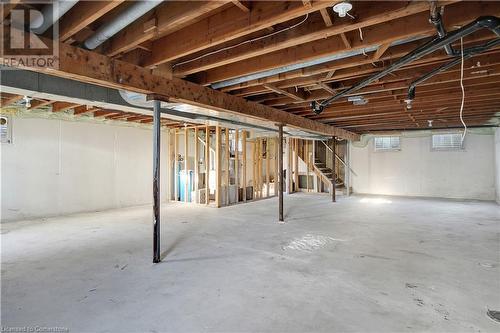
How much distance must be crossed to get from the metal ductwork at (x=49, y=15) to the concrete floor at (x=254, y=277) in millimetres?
2052

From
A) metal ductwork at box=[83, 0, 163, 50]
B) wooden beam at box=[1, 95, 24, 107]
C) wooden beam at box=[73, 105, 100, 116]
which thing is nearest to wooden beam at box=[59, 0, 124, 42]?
metal ductwork at box=[83, 0, 163, 50]

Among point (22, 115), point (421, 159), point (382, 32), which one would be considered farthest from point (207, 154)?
point (421, 159)

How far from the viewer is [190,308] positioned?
2.11 metres

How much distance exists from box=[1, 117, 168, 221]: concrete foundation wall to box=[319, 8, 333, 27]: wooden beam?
5838 mm

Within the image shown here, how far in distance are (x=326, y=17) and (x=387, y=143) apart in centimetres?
846

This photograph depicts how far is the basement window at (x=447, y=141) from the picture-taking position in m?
8.12

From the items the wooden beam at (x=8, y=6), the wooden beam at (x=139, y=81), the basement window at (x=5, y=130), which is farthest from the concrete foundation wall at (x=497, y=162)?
the basement window at (x=5, y=130)

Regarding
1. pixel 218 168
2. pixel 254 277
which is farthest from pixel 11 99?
pixel 254 277

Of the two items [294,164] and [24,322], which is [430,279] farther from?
[294,164]

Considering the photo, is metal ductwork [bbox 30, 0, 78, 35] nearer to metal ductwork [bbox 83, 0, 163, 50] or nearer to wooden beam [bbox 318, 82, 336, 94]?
metal ductwork [bbox 83, 0, 163, 50]

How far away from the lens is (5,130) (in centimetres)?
502

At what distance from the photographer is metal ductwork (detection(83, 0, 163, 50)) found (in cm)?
163

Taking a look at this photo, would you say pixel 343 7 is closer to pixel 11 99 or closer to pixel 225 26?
pixel 225 26

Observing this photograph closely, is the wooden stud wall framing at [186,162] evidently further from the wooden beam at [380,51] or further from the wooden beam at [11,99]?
the wooden beam at [380,51]
